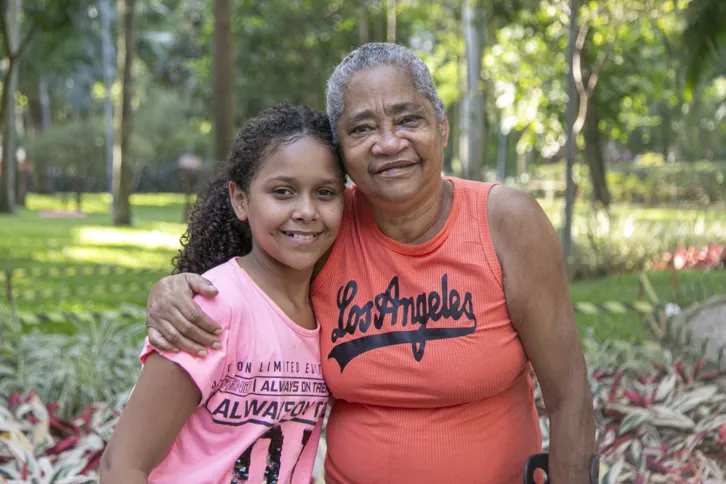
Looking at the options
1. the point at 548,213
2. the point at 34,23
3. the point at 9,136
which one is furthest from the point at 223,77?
the point at 9,136

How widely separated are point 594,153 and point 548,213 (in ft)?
9.06

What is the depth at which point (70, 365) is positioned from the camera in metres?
4.28

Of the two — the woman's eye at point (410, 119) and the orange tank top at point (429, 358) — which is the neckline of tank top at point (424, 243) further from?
the woman's eye at point (410, 119)

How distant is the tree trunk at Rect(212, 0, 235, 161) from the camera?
301 inches

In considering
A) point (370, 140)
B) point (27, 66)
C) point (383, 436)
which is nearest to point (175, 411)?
point (383, 436)

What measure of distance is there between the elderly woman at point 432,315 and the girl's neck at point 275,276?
0.09 meters

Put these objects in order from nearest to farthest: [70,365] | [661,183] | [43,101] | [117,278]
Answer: [70,365], [117,278], [661,183], [43,101]

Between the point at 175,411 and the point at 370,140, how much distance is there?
87 centimetres

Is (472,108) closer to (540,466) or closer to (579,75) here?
(579,75)

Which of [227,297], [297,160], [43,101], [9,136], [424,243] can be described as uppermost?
[43,101]

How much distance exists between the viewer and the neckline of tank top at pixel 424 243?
2188mm

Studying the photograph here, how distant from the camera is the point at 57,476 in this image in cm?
320

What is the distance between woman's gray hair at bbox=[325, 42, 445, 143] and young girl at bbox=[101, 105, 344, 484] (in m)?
0.07

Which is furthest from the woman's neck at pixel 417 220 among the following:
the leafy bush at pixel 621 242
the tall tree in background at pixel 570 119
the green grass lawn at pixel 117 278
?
the leafy bush at pixel 621 242
